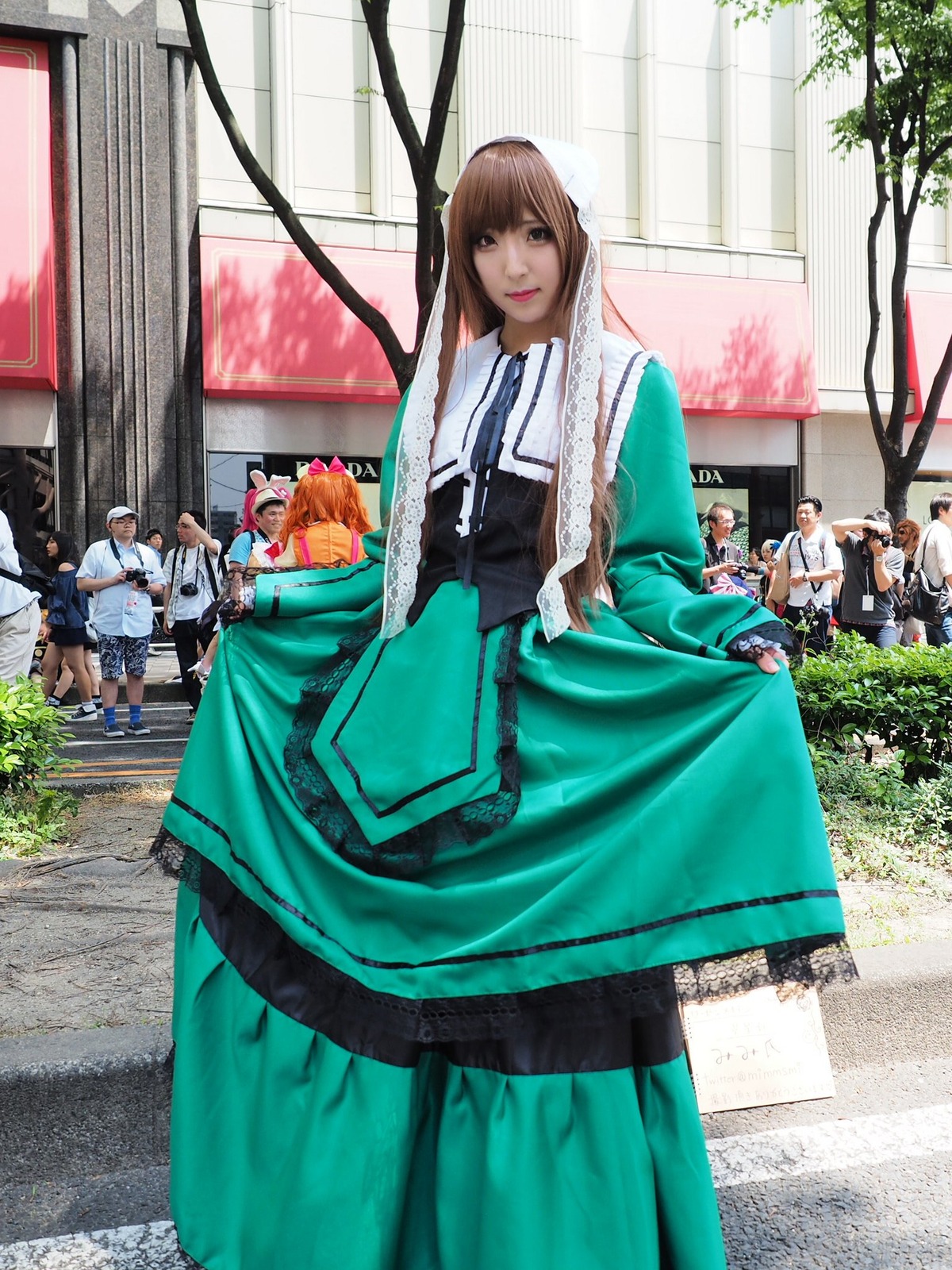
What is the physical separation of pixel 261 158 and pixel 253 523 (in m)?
7.73

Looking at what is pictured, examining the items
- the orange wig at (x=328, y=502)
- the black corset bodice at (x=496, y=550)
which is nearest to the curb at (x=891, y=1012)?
the black corset bodice at (x=496, y=550)

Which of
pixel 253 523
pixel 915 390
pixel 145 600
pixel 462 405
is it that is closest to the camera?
pixel 462 405

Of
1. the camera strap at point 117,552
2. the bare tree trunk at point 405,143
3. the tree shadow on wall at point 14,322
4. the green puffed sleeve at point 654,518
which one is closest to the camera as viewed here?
the green puffed sleeve at point 654,518

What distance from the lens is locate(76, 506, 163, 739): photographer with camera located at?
845 centimetres

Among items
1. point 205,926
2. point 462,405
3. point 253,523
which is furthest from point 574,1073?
point 253,523

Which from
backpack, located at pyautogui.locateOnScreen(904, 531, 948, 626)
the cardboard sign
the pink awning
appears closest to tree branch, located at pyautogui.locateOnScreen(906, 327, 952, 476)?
backpack, located at pyautogui.locateOnScreen(904, 531, 948, 626)

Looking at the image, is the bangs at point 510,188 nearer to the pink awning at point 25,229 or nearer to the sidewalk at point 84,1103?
the sidewalk at point 84,1103

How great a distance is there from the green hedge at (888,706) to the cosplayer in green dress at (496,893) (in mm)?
3334

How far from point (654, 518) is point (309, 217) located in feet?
41.7

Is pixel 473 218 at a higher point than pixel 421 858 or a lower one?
higher

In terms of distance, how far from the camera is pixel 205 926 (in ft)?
6.74

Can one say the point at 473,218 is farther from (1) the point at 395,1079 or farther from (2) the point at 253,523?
(2) the point at 253,523

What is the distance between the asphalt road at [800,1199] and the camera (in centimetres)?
218

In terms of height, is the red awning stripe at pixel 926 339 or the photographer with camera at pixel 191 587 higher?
the red awning stripe at pixel 926 339
